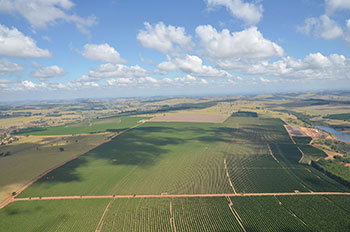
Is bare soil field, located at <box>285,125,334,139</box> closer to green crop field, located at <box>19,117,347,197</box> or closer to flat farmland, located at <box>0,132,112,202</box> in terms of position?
green crop field, located at <box>19,117,347,197</box>

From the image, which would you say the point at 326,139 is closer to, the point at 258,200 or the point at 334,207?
the point at 334,207

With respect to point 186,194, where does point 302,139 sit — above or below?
above

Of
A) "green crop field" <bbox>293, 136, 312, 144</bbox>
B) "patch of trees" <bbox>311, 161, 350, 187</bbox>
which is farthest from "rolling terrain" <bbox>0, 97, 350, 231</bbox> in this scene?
"green crop field" <bbox>293, 136, 312, 144</bbox>

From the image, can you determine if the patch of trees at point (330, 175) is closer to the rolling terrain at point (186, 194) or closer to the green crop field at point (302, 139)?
the rolling terrain at point (186, 194)

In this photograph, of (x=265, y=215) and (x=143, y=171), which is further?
(x=143, y=171)

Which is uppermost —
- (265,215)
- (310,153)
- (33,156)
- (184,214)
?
(33,156)

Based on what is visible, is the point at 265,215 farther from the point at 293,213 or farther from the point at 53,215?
the point at 53,215

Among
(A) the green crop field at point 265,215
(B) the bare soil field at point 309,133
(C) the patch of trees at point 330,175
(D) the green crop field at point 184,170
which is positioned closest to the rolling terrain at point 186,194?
(A) the green crop field at point 265,215

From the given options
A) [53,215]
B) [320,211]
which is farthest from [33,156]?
[320,211]

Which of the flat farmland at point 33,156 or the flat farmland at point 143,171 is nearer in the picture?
the flat farmland at point 143,171

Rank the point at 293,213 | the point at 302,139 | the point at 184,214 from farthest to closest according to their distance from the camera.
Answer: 1. the point at 302,139
2. the point at 184,214
3. the point at 293,213
